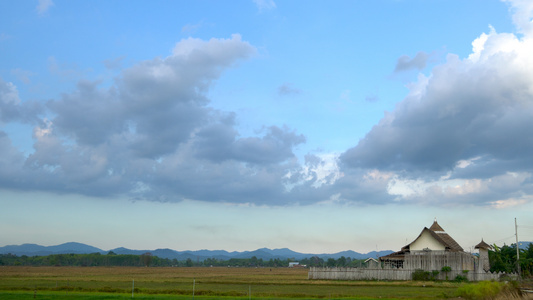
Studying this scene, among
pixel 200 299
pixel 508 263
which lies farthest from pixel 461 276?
pixel 200 299

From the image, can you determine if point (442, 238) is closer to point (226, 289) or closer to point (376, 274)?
point (376, 274)

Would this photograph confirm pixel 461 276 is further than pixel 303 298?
Yes

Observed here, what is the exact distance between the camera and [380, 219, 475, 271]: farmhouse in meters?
62.2

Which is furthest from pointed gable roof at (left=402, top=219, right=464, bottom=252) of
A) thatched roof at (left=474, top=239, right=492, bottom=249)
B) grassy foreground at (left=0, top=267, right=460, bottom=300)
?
grassy foreground at (left=0, top=267, right=460, bottom=300)

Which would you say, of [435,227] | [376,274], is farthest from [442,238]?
[376,274]

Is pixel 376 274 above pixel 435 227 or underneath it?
underneath

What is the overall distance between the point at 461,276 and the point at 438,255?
3.82 m

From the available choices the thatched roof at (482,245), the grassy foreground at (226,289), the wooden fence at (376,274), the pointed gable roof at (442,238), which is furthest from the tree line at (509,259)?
the grassy foreground at (226,289)

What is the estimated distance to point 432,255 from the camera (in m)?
63.2

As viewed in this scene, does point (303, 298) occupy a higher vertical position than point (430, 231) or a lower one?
lower

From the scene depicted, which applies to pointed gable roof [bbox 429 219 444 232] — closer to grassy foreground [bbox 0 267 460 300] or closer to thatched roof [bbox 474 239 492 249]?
thatched roof [bbox 474 239 492 249]

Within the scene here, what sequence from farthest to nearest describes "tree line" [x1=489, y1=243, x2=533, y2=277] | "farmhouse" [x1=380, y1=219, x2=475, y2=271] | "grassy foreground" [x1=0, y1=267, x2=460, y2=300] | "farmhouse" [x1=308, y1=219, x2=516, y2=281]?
1. "tree line" [x1=489, y1=243, x2=533, y2=277]
2. "farmhouse" [x1=380, y1=219, x2=475, y2=271]
3. "farmhouse" [x1=308, y1=219, x2=516, y2=281]
4. "grassy foreground" [x1=0, y1=267, x2=460, y2=300]

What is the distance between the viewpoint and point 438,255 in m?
62.8

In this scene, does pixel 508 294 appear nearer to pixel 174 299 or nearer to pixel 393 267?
pixel 174 299
